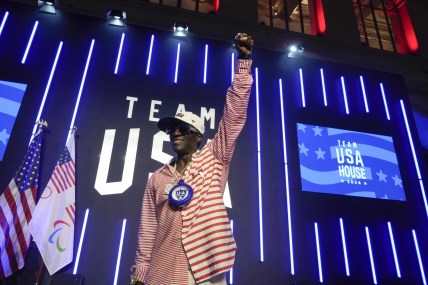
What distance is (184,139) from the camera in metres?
Result: 1.61

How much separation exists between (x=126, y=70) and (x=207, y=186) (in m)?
3.06

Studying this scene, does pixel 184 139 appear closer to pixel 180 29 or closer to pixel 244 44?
pixel 244 44

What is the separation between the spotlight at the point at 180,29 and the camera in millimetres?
4453

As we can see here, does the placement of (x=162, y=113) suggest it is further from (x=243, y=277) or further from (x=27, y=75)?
(x=243, y=277)

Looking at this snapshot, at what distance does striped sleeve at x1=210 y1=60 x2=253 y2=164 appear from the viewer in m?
1.45

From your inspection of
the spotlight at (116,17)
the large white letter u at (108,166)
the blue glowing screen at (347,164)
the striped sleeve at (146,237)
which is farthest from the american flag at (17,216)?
the blue glowing screen at (347,164)

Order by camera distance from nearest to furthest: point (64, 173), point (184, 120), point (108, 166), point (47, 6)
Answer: point (184, 120)
point (64, 173)
point (108, 166)
point (47, 6)

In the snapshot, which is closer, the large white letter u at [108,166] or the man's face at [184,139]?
the man's face at [184,139]

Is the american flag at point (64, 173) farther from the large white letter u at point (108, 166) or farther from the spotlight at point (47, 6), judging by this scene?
the spotlight at point (47, 6)

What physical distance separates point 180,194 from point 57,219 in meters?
2.03

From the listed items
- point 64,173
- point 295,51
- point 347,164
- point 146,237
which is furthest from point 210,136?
point 146,237

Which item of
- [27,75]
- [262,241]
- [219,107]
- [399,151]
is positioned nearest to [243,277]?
[262,241]

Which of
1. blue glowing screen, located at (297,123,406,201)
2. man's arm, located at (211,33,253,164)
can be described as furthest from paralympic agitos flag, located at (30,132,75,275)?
blue glowing screen, located at (297,123,406,201)

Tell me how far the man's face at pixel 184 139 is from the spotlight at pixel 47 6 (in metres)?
3.61
